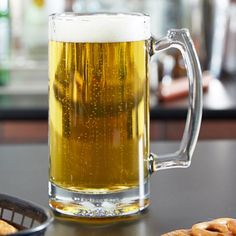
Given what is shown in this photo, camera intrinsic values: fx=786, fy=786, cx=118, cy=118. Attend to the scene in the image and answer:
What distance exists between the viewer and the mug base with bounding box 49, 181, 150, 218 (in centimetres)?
75

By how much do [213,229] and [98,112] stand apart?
153mm

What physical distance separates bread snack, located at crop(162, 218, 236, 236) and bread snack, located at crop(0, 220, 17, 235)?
134 mm

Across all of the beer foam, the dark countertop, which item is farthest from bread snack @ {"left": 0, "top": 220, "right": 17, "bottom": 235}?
the dark countertop

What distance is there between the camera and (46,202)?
0.81 meters

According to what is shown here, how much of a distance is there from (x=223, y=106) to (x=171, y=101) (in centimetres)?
14

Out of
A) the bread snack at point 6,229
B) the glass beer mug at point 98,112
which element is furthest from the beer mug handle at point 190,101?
the bread snack at point 6,229

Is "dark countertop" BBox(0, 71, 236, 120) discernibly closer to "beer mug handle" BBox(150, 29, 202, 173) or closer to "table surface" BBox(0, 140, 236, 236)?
"table surface" BBox(0, 140, 236, 236)

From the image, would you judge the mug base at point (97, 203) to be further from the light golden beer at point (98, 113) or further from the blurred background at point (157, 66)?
the blurred background at point (157, 66)

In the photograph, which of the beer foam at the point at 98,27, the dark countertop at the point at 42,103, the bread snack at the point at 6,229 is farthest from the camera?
the dark countertop at the point at 42,103

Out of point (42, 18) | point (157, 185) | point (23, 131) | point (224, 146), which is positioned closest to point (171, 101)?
point (23, 131)

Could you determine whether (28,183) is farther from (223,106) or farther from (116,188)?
(223,106)

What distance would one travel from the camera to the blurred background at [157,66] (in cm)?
174

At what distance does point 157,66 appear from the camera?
194 cm

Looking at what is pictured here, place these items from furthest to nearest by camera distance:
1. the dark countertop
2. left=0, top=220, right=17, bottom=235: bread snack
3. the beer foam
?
1. the dark countertop
2. the beer foam
3. left=0, top=220, right=17, bottom=235: bread snack
